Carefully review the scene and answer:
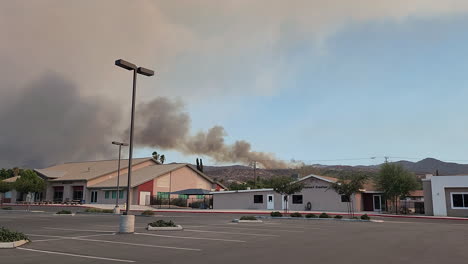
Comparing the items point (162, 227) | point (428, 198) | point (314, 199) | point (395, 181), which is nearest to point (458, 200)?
point (428, 198)

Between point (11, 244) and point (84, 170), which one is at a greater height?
point (84, 170)

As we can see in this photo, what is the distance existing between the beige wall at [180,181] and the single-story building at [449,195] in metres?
37.6

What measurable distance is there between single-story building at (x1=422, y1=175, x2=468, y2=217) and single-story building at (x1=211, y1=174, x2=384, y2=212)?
25.3 feet

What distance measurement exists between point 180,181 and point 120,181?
30.9 feet

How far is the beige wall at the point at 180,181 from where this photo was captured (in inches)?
2349

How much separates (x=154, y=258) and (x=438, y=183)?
34.6 meters

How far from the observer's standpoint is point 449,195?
36.7m

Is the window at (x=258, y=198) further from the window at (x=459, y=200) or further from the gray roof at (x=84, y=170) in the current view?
the gray roof at (x=84, y=170)

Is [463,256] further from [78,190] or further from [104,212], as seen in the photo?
[78,190]

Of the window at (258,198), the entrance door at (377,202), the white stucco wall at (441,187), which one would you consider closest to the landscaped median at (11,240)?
the white stucco wall at (441,187)

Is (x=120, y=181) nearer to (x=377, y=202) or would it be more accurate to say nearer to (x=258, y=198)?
(x=258, y=198)

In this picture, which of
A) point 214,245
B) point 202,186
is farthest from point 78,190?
point 214,245

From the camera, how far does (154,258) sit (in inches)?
396

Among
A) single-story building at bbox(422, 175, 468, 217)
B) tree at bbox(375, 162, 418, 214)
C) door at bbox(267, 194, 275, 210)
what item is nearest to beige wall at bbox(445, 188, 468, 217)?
single-story building at bbox(422, 175, 468, 217)
